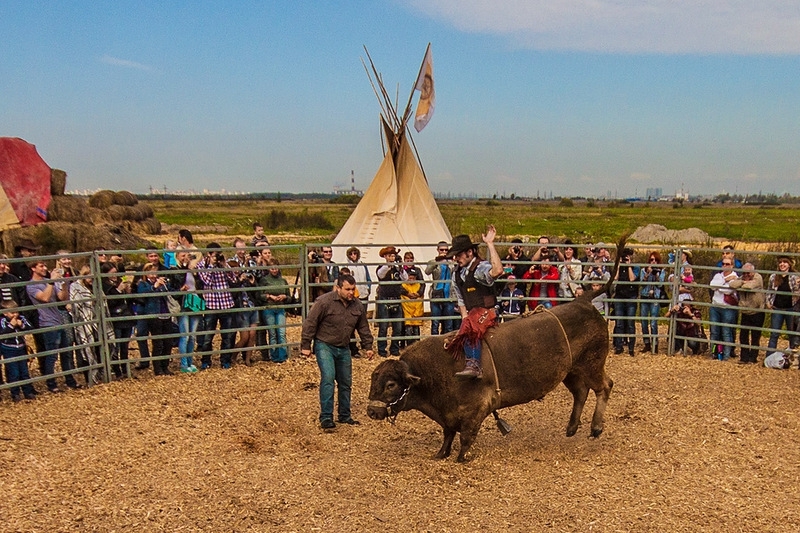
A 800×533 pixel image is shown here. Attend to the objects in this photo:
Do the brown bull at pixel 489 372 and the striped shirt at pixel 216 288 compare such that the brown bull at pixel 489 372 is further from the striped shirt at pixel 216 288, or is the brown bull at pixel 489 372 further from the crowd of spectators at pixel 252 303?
the striped shirt at pixel 216 288

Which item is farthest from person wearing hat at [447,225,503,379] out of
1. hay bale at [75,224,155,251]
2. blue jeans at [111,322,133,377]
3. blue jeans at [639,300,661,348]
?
hay bale at [75,224,155,251]

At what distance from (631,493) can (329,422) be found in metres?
2.95

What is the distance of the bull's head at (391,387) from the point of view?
5.54 m

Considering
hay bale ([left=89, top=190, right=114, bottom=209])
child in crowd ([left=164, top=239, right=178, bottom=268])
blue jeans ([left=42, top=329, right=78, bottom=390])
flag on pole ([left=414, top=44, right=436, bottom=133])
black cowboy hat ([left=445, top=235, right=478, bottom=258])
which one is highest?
flag on pole ([left=414, top=44, right=436, bottom=133])

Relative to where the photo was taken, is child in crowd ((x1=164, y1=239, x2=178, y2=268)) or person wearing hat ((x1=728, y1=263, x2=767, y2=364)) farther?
person wearing hat ((x1=728, y1=263, x2=767, y2=364))

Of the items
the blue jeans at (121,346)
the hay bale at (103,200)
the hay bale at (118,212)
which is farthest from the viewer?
the hay bale at (103,200)

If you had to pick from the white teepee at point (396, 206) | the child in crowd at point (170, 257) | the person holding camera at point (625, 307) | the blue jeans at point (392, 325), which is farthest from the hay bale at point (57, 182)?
the person holding camera at point (625, 307)

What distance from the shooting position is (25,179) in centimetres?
2048

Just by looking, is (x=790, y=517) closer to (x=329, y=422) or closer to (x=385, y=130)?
(x=329, y=422)

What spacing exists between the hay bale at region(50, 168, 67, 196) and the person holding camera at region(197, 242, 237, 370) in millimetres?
15963

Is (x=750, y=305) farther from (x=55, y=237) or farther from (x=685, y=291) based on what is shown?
(x=55, y=237)

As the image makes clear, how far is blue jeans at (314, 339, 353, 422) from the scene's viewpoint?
6664mm

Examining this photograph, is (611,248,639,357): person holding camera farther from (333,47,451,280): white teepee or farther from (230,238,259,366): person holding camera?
(230,238,259,366): person holding camera

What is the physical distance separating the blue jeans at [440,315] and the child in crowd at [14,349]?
17.5ft
